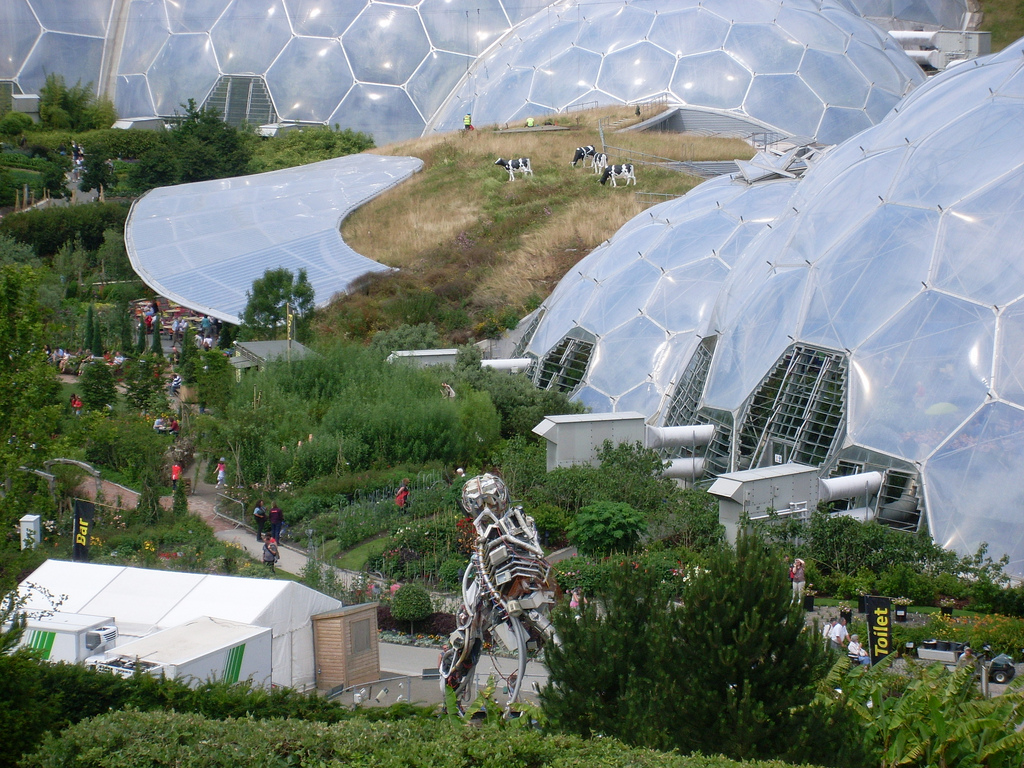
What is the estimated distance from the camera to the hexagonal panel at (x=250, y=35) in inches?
1892

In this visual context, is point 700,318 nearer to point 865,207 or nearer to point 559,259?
point 865,207

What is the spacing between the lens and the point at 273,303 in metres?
27.0

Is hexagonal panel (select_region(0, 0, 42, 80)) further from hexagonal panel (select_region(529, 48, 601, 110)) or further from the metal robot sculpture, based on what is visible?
the metal robot sculpture

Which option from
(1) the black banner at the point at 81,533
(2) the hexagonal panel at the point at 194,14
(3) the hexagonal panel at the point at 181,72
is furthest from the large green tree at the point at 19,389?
(2) the hexagonal panel at the point at 194,14

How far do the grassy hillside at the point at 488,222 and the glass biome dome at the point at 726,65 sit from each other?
2.05m

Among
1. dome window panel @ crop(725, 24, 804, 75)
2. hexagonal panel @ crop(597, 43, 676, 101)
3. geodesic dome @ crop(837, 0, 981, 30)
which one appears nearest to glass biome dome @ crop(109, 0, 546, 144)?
hexagonal panel @ crop(597, 43, 676, 101)

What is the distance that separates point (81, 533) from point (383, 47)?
3629 centimetres

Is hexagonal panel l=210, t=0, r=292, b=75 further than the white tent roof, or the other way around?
hexagonal panel l=210, t=0, r=292, b=75

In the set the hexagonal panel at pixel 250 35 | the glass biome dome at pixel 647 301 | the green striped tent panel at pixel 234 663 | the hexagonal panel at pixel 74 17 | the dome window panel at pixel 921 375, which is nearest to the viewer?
the green striped tent panel at pixel 234 663

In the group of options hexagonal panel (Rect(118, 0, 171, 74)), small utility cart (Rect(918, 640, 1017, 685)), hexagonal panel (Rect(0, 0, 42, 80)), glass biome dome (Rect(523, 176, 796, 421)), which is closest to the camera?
small utility cart (Rect(918, 640, 1017, 685))

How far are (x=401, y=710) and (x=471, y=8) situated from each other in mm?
43873

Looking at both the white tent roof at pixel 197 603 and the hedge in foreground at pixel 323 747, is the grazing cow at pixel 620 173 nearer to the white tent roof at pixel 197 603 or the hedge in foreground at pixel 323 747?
the white tent roof at pixel 197 603

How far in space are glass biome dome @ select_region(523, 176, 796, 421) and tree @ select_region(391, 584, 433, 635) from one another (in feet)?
26.2

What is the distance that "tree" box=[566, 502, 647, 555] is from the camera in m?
15.8
